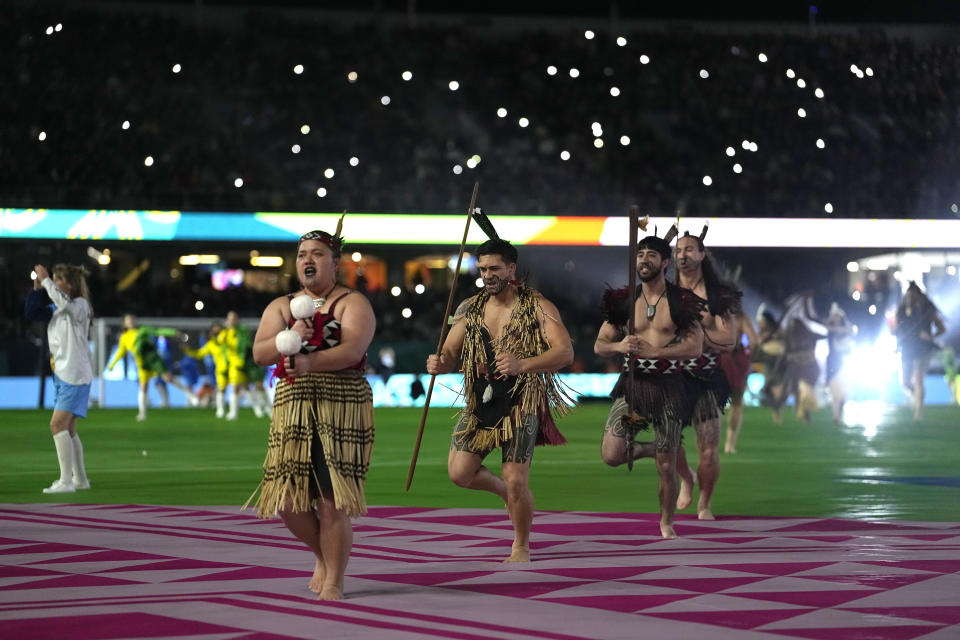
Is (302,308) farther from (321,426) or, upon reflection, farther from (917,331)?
(917,331)

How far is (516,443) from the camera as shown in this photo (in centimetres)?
918

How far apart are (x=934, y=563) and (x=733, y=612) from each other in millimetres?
2236

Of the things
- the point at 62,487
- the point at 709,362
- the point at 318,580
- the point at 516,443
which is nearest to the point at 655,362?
the point at 709,362

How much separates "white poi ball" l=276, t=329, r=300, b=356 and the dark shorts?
2021 millimetres

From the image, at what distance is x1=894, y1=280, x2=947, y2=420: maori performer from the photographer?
2716 centimetres

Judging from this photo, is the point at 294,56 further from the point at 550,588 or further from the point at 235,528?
the point at 550,588

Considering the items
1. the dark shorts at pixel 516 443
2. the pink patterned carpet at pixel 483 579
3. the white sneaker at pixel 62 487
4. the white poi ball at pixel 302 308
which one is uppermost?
the white poi ball at pixel 302 308

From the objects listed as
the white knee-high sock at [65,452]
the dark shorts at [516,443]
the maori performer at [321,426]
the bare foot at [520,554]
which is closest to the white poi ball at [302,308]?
the maori performer at [321,426]

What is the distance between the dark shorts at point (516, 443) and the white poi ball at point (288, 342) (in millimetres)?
2021

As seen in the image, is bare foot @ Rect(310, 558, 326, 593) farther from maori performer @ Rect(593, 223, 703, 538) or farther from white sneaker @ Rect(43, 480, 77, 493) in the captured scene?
white sneaker @ Rect(43, 480, 77, 493)

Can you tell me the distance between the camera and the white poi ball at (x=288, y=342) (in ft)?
23.9

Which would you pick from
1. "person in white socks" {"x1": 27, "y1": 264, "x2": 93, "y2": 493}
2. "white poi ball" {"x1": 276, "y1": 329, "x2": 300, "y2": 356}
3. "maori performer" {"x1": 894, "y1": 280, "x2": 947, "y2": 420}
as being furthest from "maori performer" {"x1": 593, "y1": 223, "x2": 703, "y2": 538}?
"maori performer" {"x1": 894, "y1": 280, "x2": 947, "y2": 420}

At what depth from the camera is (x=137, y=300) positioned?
3978cm

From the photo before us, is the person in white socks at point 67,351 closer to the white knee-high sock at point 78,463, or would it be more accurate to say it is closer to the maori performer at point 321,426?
the white knee-high sock at point 78,463
